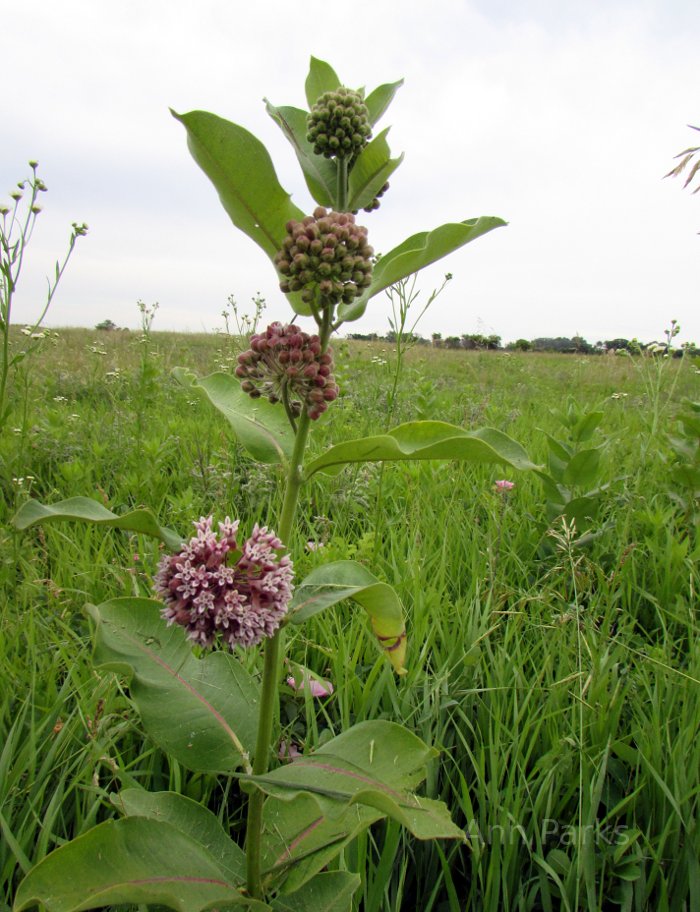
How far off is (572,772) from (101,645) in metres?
1.34

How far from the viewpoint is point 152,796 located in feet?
4.35

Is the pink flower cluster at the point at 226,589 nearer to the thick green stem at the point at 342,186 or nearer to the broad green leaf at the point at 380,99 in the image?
the thick green stem at the point at 342,186

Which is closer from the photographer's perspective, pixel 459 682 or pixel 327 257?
pixel 327 257

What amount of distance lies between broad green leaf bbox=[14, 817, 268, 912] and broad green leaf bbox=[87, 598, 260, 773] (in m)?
0.16

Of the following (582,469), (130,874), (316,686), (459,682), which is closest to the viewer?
(130,874)

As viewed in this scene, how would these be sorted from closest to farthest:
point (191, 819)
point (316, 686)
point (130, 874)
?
point (130, 874) < point (191, 819) < point (316, 686)

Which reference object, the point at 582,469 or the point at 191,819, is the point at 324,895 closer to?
the point at 191,819

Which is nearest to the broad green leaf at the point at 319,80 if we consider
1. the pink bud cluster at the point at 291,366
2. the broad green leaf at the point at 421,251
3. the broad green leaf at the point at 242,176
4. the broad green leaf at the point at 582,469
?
the broad green leaf at the point at 242,176

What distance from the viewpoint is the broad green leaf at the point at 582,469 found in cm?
296

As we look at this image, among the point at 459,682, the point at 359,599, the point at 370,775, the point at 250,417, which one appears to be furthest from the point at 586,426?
the point at 370,775

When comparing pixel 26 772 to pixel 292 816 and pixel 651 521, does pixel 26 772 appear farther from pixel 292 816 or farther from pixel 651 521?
pixel 651 521

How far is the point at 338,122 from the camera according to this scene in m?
1.28

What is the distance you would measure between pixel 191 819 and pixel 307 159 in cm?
147

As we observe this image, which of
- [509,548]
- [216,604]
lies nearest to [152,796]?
[216,604]
